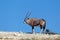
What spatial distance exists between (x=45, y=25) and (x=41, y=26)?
31.4 inches

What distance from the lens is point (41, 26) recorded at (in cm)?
3372

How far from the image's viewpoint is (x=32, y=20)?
1323 inches

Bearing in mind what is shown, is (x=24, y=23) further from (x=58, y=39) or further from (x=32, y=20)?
(x=58, y=39)

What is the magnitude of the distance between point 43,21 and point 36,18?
93 cm

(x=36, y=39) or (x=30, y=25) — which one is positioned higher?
(x=30, y=25)

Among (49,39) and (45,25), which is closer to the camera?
(49,39)

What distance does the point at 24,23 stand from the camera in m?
34.2

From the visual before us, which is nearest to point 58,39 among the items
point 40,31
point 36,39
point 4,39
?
point 36,39

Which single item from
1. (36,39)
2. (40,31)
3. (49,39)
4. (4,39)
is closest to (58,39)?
(49,39)

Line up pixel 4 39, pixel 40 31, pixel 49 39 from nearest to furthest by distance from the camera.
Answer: pixel 4 39
pixel 49 39
pixel 40 31

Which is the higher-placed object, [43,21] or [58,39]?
[43,21]

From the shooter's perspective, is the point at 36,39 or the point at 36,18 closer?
the point at 36,39

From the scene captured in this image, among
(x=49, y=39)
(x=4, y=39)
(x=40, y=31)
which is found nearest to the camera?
(x=4, y=39)

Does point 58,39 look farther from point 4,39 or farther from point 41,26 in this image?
point 41,26
